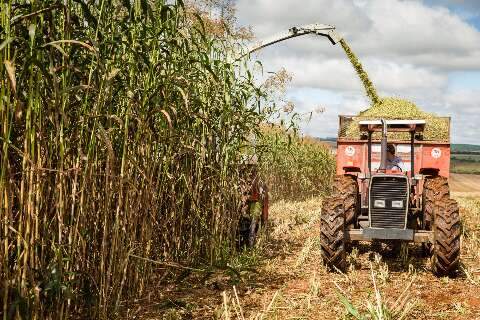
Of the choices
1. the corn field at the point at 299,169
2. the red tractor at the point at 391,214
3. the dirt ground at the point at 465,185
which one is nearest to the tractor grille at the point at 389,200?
the red tractor at the point at 391,214

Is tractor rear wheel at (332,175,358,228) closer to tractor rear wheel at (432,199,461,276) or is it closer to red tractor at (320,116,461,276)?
red tractor at (320,116,461,276)

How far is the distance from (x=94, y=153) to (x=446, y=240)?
3.56 meters

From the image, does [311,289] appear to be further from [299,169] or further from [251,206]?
[299,169]

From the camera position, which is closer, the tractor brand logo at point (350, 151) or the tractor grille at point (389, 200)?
the tractor grille at point (389, 200)

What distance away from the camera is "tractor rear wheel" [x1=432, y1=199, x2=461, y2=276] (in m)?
5.13

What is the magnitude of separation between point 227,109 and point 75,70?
230 centimetres

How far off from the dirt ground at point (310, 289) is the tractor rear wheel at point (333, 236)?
150 millimetres

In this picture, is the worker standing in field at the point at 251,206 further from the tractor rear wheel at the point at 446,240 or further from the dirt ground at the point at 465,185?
the dirt ground at the point at 465,185

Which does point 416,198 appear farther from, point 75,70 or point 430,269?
point 75,70

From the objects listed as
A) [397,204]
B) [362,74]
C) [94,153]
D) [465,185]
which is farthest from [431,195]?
[465,185]

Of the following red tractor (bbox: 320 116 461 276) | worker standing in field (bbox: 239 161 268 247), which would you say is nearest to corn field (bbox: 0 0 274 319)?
worker standing in field (bbox: 239 161 268 247)

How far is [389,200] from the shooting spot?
18.4 ft

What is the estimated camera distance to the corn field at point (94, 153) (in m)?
2.77

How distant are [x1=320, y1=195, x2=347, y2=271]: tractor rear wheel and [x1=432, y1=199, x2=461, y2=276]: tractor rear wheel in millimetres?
924
